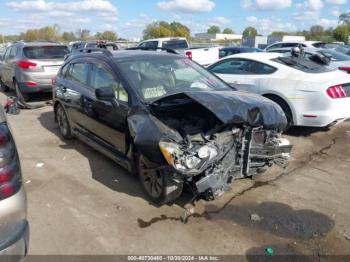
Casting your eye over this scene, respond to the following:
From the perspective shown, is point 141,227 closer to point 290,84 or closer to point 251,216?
point 251,216

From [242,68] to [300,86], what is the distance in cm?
A: 144

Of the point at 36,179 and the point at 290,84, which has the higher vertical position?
the point at 290,84

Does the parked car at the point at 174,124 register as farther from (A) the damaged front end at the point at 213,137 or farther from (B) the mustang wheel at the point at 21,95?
(B) the mustang wheel at the point at 21,95

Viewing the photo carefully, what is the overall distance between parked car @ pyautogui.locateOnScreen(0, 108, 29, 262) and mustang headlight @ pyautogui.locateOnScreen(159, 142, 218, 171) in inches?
52.8

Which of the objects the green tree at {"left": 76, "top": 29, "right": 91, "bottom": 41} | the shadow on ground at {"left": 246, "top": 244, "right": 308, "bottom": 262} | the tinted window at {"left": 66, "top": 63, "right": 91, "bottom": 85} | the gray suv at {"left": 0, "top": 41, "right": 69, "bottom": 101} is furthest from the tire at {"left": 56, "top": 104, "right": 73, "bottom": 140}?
the green tree at {"left": 76, "top": 29, "right": 91, "bottom": 41}

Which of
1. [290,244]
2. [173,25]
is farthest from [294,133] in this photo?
[173,25]

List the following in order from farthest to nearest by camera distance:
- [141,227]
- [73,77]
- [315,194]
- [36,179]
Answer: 1. [73,77]
2. [36,179]
3. [315,194]
4. [141,227]

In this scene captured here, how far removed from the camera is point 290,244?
3072 mm

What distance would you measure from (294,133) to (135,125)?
395 cm

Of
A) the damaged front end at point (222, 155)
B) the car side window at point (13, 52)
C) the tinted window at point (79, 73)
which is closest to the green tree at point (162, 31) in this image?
the car side window at point (13, 52)

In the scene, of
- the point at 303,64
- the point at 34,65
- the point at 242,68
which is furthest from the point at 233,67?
the point at 34,65

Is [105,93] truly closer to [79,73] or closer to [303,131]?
[79,73]

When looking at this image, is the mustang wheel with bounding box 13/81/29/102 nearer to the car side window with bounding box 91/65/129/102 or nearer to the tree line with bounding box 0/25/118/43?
the car side window with bounding box 91/65/129/102

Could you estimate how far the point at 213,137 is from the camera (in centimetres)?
332
